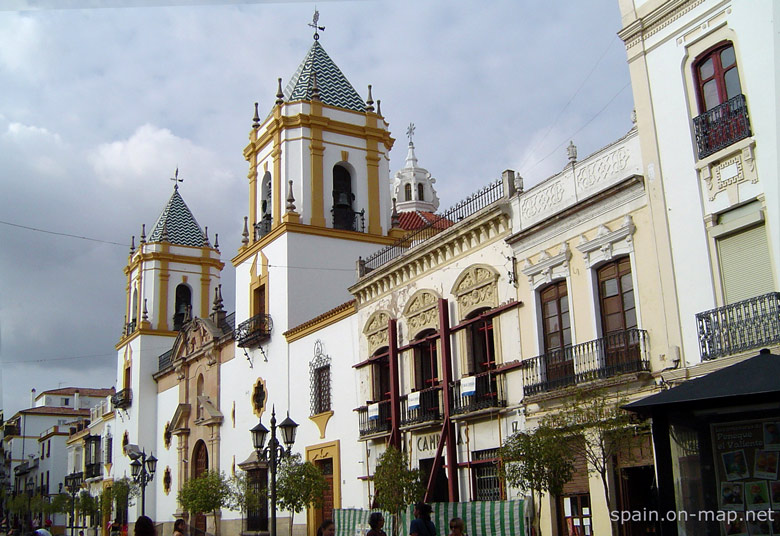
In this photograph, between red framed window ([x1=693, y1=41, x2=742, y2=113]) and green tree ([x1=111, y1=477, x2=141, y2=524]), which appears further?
green tree ([x1=111, y1=477, x2=141, y2=524])

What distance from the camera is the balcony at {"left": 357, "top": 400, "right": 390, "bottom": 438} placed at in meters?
22.5

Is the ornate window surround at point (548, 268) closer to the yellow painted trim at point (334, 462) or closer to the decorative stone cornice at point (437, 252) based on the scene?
the decorative stone cornice at point (437, 252)

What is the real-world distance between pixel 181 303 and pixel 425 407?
28706 millimetres

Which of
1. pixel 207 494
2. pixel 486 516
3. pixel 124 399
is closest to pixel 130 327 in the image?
pixel 124 399

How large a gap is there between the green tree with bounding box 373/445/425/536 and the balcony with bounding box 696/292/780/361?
7.93 meters

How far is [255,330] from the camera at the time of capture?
3005 cm

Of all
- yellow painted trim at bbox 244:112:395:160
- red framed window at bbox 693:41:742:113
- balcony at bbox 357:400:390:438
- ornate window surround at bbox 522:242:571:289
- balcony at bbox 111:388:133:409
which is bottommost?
balcony at bbox 357:400:390:438

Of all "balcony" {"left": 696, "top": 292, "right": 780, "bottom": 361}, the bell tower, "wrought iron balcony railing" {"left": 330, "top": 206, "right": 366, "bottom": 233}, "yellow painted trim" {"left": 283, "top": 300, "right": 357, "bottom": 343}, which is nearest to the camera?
"balcony" {"left": 696, "top": 292, "right": 780, "bottom": 361}

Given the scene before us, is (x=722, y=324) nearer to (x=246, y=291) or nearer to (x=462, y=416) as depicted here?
(x=462, y=416)

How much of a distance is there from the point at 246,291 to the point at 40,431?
56.8 meters

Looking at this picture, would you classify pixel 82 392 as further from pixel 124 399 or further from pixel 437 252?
pixel 437 252

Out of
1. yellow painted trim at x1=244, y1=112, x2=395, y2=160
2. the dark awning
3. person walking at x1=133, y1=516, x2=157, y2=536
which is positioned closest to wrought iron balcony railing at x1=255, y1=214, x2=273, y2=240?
yellow painted trim at x1=244, y1=112, x2=395, y2=160

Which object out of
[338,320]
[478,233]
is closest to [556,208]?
[478,233]

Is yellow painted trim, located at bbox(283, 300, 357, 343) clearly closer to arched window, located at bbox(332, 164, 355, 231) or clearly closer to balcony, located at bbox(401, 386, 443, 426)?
balcony, located at bbox(401, 386, 443, 426)
